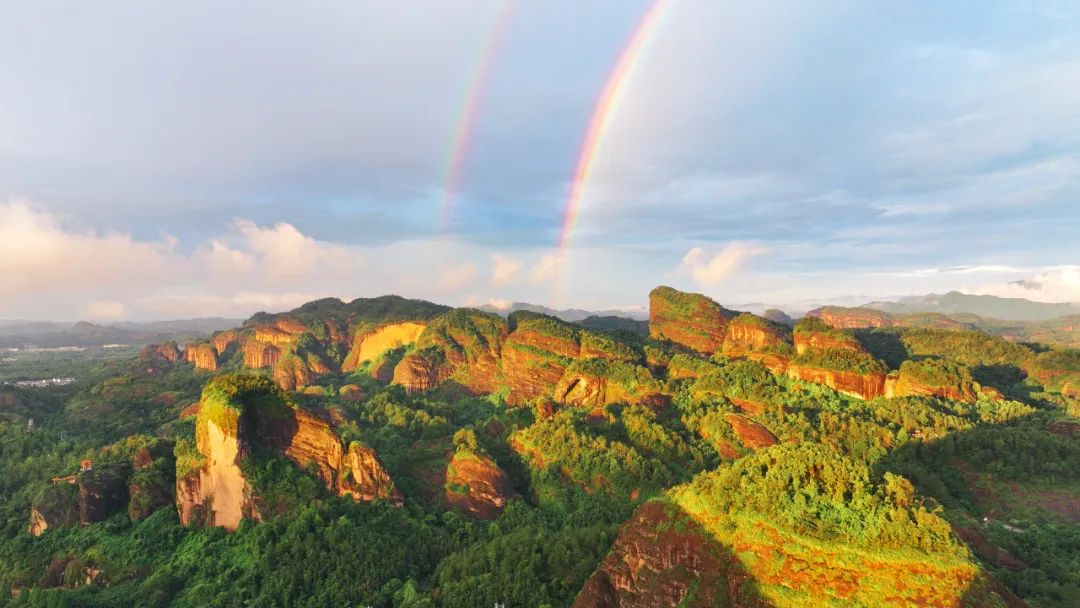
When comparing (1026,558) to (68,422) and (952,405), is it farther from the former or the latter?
(68,422)

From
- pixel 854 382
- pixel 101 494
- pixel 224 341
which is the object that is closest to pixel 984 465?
pixel 854 382

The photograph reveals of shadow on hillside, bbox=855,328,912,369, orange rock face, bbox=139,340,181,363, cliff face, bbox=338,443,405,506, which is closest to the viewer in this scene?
cliff face, bbox=338,443,405,506

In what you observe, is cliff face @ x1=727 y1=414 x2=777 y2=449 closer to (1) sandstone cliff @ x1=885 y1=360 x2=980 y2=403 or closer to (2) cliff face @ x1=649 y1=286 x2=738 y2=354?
(1) sandstone cliff @ x1=885 y1=360 x2=980 y2=403

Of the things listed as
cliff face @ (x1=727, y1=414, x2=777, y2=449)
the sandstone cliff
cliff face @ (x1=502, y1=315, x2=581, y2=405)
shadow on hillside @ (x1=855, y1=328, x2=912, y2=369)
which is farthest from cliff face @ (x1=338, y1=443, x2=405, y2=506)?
shadow on hillside @ (x1=855, y1=328, x2=912, y2=369)

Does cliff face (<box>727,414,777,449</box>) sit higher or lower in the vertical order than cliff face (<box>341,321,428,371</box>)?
lower

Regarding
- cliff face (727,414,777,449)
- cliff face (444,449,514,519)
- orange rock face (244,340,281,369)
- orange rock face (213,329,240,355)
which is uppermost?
orange rock face (213,329,240,355)
